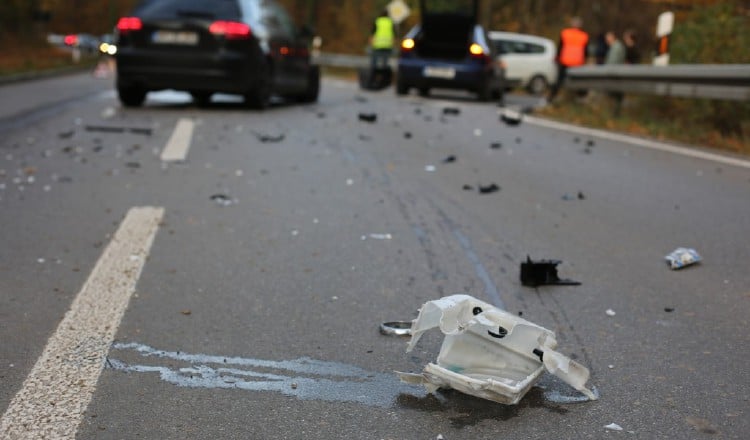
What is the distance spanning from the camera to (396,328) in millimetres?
4363

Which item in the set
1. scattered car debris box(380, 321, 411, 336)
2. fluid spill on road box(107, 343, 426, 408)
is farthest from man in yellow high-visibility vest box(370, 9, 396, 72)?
fluid spill on road box(107, 343, 426, 408)

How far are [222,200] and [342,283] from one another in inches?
103

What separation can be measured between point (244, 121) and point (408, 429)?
11167mm

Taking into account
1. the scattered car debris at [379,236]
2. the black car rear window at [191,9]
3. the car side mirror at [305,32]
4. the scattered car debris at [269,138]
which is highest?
the black car rear window at [191,9]

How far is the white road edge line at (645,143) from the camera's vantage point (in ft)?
35.2

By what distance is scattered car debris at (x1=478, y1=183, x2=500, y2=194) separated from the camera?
8.38 metres

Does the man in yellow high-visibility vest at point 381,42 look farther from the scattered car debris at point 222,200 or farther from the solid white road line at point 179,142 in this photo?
the scattered car debris at point 222,200

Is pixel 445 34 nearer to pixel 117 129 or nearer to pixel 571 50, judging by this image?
pixel 571 50

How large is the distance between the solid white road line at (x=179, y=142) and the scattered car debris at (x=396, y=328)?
573cm

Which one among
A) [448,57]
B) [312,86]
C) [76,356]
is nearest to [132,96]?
[312,86]

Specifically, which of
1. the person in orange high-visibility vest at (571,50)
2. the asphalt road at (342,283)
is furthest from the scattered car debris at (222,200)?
the person in orange high-visibility vest at (571,50)

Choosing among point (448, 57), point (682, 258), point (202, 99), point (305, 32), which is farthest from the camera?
point (448, 57)

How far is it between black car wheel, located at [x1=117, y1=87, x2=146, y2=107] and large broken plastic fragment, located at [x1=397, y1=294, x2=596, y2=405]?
13128 mm

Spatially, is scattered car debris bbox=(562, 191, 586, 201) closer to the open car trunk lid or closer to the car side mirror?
the car side mirror
